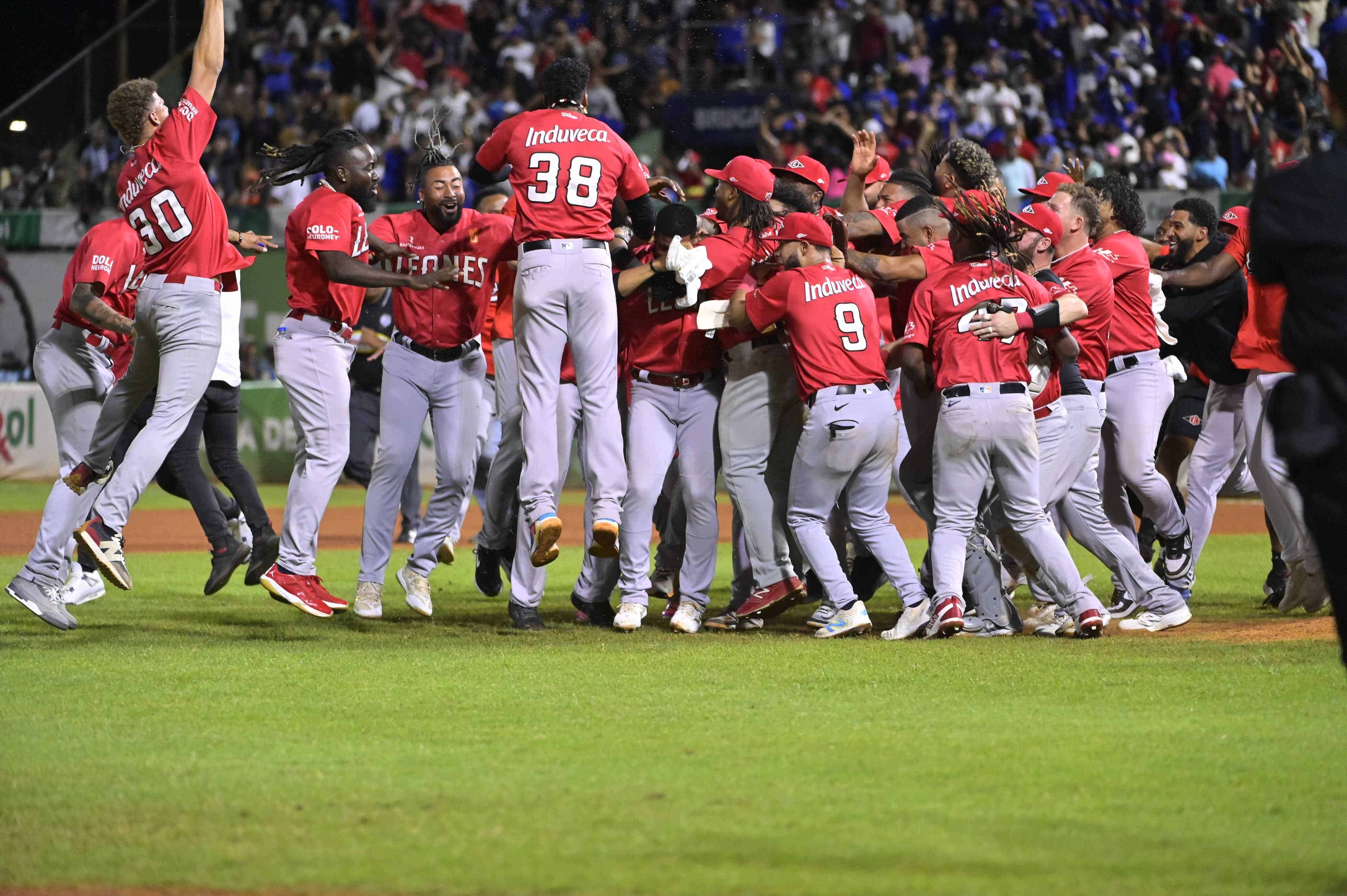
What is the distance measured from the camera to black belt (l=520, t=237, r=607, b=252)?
23.7 ft

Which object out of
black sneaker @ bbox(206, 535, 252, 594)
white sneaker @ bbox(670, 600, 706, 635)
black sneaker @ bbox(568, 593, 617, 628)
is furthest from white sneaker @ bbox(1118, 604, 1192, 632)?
black sneaker @ bbox(206, 535, 252, 594)

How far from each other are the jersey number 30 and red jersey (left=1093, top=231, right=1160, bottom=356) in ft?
9.32

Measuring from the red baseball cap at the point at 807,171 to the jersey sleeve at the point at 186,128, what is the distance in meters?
2.83

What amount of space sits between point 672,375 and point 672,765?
3373 millimetres

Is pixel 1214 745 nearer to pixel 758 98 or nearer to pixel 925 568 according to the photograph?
pixel 925 568

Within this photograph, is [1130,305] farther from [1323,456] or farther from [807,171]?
[1323,456]

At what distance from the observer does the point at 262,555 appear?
798 cm

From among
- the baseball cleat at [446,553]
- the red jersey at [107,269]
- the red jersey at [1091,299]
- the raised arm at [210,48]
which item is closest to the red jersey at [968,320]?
the red jersey at [1091,299]

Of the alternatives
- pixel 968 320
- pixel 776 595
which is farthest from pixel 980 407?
pixel 776 595

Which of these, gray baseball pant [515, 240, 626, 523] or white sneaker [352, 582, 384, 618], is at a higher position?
gray baseball pant [515, 240, 626, 523]

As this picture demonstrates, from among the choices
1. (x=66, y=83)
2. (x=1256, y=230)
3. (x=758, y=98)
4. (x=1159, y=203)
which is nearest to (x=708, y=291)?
(x=1256, y=230)

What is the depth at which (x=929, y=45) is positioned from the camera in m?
20.6

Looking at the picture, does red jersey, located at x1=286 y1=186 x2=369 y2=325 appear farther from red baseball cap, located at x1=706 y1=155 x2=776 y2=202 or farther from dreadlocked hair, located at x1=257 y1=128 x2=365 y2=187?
red baseball cap, located at x1=706 y1=155 x2=776 y2=202

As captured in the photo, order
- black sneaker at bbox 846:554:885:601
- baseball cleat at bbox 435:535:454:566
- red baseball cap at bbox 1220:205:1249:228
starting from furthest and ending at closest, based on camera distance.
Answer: baseball cleat at bbox 435:535:454:566
red baseball cap at bbox 1220:205:1249:228
black sneaker at bbox 846:554:885:601
